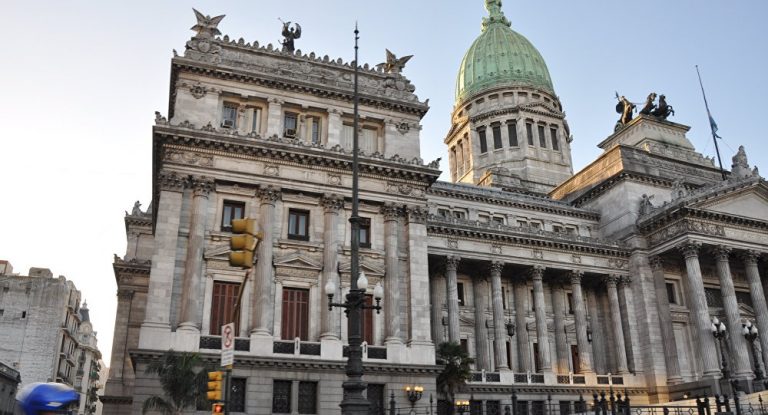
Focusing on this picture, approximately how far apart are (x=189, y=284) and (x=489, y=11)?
76.2 meters

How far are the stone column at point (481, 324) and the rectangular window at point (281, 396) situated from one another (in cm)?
1885

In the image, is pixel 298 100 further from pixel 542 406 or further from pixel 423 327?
pixel 542 406

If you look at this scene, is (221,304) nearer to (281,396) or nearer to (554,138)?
(281,396)

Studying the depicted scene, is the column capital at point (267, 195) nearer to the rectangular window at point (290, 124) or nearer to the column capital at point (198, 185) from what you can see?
the column capital at point (198, 185)

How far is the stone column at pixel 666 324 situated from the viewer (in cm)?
4909

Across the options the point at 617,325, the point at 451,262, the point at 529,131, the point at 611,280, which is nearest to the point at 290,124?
the point at 451,262

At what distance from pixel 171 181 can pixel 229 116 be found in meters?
6.16

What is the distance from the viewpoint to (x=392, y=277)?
123ft

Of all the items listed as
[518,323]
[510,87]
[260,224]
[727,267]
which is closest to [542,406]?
[518,323]

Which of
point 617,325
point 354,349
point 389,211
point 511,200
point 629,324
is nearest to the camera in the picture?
point 354,349

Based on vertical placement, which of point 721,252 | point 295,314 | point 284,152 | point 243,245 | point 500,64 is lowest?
point 243,245

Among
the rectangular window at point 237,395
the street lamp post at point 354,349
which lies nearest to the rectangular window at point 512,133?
the rectangular window at point 237,395

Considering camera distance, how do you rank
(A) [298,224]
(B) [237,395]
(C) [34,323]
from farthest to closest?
(C) [34,323], (A) [298,224], (B) [237,395]

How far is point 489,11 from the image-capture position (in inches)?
3831
